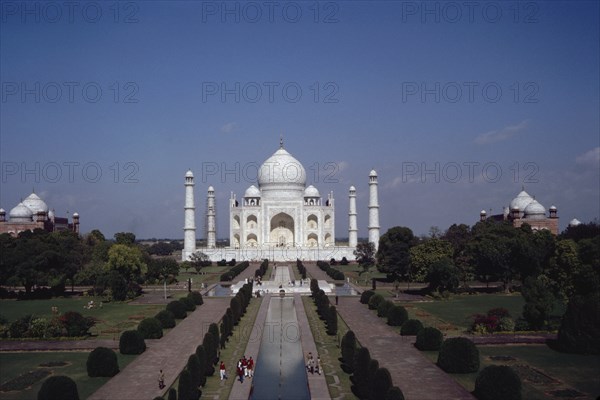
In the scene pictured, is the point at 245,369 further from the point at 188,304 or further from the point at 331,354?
the point at 188,304

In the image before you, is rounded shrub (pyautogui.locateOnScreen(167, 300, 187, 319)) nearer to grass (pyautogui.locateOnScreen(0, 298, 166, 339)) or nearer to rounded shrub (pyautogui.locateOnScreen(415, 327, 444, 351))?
grass (pyautogui.locateOnScreen(0, 298, 166, 339))

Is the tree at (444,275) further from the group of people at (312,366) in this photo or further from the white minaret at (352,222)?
the white minaret at (352,222)

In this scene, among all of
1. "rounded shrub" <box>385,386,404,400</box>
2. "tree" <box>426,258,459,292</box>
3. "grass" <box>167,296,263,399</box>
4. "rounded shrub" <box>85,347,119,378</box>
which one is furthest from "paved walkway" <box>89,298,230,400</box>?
"tree" <box>426,258,459,292</box>

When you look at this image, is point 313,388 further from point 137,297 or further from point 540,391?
point 137,297

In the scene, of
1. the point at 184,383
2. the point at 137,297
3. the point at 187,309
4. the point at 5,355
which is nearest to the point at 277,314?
the point at 187,309

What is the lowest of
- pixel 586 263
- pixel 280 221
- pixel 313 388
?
pixel 313 388

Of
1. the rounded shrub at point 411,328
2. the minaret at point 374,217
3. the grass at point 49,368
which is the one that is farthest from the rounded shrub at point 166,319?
the minaret at point 374,217
